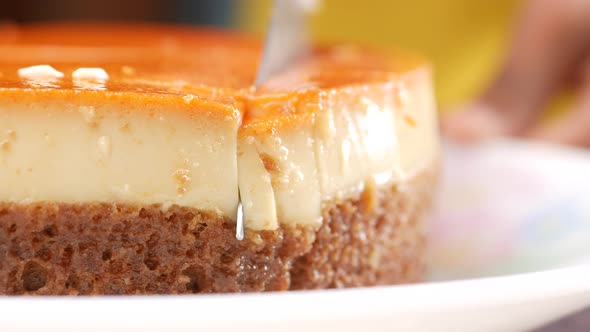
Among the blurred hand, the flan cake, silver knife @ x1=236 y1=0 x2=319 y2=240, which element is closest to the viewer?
the flan cake

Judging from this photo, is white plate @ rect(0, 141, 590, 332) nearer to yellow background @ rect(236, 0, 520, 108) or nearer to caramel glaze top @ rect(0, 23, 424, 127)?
caramel glaze top @ rect(0, 23, 424, 127)

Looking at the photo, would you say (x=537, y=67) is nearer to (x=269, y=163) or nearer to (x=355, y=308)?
(x=269, y=163)

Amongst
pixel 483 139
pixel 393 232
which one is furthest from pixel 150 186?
pixel 483 139

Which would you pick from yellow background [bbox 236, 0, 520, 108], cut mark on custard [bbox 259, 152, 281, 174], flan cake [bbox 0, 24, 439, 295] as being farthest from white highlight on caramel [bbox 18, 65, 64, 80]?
yellow background [bbox 236, 0, 520, 108]

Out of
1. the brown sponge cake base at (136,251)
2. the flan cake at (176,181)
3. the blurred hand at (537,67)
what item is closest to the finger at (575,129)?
the blurred hand at (537,67)

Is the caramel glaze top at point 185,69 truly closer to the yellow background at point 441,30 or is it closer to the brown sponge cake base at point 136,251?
the brown sponge cake base at point 136,251

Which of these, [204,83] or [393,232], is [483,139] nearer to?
[393,232]
